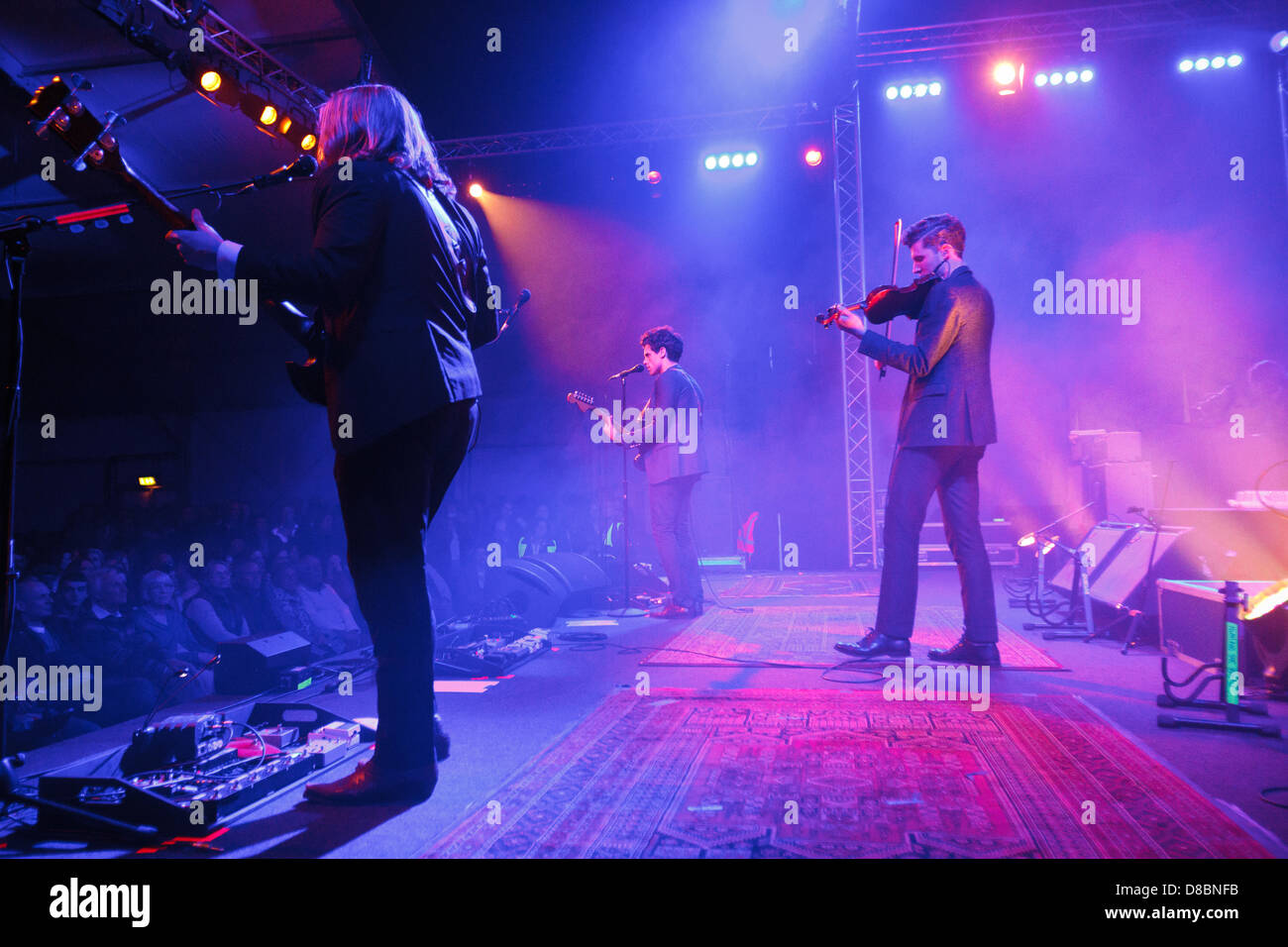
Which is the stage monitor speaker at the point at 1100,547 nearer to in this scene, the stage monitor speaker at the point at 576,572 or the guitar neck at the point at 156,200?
the stage monitor speaker at the point at 576,572

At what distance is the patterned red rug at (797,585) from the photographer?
21.8 feet

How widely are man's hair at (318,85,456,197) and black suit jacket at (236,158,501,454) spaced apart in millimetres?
67

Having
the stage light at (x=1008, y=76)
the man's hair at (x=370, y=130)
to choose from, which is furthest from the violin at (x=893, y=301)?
the stage light at (x=1008, y=76)

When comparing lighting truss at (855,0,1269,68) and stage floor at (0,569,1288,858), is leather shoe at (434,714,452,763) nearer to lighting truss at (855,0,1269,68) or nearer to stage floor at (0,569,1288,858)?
stage floor at (0,569,1288,858)

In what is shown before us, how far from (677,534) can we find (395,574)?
139 inches

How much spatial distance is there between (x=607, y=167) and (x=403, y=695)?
904 centimetres

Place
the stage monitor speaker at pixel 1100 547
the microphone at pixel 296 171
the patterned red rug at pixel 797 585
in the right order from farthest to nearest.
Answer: the patterned red rug at pixel 797 585, the stage monitor speaker at pixel 1100 547, the microphone at pixel 296 171

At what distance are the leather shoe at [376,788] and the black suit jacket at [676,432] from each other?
3.49m

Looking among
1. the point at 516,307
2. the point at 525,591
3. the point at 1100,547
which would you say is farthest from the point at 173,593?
the point at 1100,547

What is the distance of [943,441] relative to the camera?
335 cm

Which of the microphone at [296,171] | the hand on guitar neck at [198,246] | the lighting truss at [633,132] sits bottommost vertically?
the hand on guitar neck at [198,246]

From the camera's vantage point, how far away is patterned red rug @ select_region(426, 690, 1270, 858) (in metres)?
1.63

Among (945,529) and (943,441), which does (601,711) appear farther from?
(943,441)
